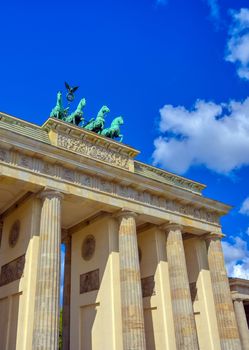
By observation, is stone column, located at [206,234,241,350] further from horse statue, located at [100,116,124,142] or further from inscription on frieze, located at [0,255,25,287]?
inscription on frieze, located at [0,255,25,287]

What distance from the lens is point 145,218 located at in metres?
24.1

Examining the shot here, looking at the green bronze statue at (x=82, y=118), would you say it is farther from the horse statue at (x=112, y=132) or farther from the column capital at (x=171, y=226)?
the column capital at (x=171, y=226)

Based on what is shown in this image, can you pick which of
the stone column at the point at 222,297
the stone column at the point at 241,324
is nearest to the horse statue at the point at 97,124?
the stone column at the point at 222,297

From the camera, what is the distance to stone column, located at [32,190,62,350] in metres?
16.5

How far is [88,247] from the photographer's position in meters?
24.1

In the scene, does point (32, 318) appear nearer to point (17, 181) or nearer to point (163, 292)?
point (17, 181)

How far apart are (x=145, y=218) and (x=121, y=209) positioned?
2360 mm

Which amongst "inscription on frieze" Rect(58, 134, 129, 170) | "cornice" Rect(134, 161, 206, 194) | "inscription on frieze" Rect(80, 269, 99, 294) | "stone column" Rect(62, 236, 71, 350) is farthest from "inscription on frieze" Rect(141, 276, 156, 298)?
"inscription on frieze" Rect(58, 134, 129, 170)

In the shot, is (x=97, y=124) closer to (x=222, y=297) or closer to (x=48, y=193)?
(x=48, y=193)

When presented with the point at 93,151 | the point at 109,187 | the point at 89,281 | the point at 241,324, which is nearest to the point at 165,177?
the point at 109,187

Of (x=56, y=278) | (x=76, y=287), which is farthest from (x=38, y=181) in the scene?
(x=76, y=287)

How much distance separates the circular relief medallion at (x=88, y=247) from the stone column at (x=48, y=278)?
5185mm

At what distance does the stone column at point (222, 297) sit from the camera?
80.7 ft

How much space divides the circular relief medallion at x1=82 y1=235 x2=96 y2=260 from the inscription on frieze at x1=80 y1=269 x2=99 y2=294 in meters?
1.11
